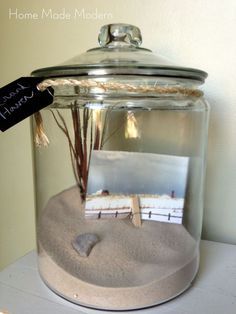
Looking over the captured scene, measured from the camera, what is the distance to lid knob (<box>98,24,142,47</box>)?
45cm

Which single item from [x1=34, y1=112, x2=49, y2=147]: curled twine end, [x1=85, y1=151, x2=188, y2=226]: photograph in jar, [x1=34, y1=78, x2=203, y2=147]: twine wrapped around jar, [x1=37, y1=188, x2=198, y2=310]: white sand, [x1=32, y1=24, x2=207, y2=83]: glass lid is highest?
[x1=32, y1=24, x2=207, y2=83]: glass lid

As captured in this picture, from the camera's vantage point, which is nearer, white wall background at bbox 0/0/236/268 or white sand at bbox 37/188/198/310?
white sand at bbox 37/188/198/310

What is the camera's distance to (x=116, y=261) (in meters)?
0.38

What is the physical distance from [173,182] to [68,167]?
0.17 meters

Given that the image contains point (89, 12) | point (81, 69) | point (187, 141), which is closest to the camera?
point (81, 69)

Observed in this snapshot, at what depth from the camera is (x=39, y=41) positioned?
0.69 m

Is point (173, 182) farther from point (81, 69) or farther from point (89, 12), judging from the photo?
point (89, 12)

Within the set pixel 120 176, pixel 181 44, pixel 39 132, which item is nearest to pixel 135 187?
pixel 120 176

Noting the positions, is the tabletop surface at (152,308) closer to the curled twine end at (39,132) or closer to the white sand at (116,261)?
the white sand at (116,261)

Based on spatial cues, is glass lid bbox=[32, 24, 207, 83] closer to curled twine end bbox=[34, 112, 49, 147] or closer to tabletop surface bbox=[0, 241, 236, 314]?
curled twine end bbox=[34, 112, 49, 147]

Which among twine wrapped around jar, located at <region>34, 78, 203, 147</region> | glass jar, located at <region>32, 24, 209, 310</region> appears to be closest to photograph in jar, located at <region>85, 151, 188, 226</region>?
glass jar, located at <region>32, 24, 209, 310</region>

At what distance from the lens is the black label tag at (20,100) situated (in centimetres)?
35

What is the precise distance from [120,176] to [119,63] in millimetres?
154

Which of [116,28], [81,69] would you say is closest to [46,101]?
[81,69]
